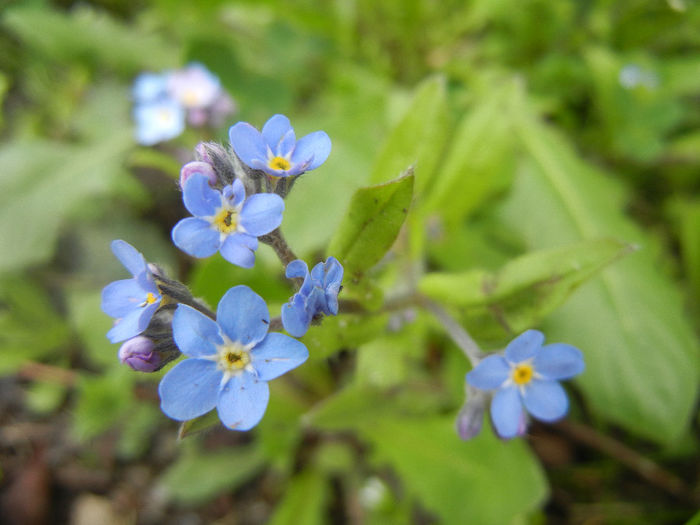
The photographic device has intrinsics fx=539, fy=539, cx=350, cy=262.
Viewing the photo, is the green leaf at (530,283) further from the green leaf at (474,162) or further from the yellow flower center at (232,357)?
the yellow flower center at (232,357)

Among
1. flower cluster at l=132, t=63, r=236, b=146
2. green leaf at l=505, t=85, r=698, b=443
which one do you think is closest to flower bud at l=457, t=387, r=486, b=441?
green leaf at l=505, t=85, r=698, b=443

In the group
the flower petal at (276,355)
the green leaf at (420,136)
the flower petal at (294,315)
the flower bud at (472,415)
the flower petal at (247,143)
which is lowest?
the flower bud at (472,415)

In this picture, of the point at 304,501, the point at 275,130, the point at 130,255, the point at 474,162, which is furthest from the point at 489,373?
the point at 304,501

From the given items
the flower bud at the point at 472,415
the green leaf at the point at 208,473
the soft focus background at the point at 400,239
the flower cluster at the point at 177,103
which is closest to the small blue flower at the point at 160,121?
the flower cluster at the point at 177,103

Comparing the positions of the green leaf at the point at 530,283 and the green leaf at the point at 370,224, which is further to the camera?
the green leaf at the point at 530,283

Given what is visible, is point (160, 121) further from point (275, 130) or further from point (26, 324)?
point (275, 130)

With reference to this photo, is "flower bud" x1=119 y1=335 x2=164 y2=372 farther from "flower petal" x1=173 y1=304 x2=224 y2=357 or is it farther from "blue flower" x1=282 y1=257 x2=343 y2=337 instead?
"blue flower" x1=282 y1=257 x2=343 y2=337

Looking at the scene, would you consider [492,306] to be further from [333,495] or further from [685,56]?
[685,56]

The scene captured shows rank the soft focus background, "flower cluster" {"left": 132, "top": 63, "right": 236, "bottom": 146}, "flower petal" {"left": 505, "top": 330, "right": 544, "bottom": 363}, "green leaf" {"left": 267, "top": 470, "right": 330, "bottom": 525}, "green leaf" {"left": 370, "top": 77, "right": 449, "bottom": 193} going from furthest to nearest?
"flower cluster" {"left": 132, "top": 63, "right": 236, "bottom": 146}
"green leaf" {"left": 267, "top": 470, "right": 330, "bottom": 525}
the soft focus background
"green leaf" {"left": 370, "top": 77, "right": 449, "bottom": 193}
"flower petal" {"left": 505, "top": 330, "right": 544, "bottom": 363}
